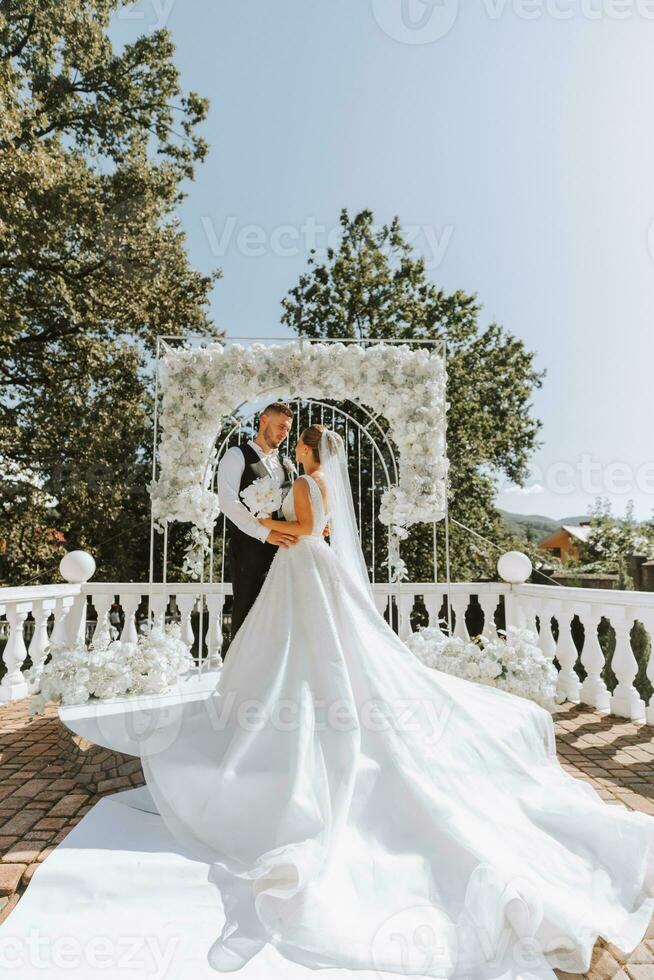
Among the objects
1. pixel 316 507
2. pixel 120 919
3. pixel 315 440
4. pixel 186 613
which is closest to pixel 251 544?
pixel 316 507

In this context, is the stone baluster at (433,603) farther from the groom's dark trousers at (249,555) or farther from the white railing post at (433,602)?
the groom's dark trousers at (249,555)

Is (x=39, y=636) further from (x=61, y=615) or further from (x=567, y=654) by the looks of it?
(x=567, y=654)

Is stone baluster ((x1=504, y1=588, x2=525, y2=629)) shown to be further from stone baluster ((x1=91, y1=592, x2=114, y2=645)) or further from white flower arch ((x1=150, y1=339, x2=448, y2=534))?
stone baluster ((x1=91, y1=592, x2=114, y2=645))

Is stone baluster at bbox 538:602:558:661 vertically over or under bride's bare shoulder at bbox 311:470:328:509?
under

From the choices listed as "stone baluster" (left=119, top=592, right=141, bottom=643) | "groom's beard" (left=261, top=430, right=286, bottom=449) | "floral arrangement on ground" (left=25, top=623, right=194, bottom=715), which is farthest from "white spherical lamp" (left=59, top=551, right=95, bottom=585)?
"groom's beard" (left=261, top=430, right=286, bottom=449)

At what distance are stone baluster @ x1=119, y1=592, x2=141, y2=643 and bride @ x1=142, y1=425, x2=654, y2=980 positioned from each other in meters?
2.87

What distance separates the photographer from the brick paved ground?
2.38 meters

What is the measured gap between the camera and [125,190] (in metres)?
→ 11.1

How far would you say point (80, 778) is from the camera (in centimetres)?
359

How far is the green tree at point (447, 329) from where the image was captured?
14.8 meters

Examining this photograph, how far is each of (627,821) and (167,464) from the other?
429 cm

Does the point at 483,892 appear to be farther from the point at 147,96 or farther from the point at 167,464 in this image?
the point at 147,96

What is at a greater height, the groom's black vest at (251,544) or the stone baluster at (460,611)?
the groom's black vest at (251,544)

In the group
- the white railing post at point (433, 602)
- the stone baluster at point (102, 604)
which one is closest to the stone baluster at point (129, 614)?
the stone baluster at point (102, 604)
